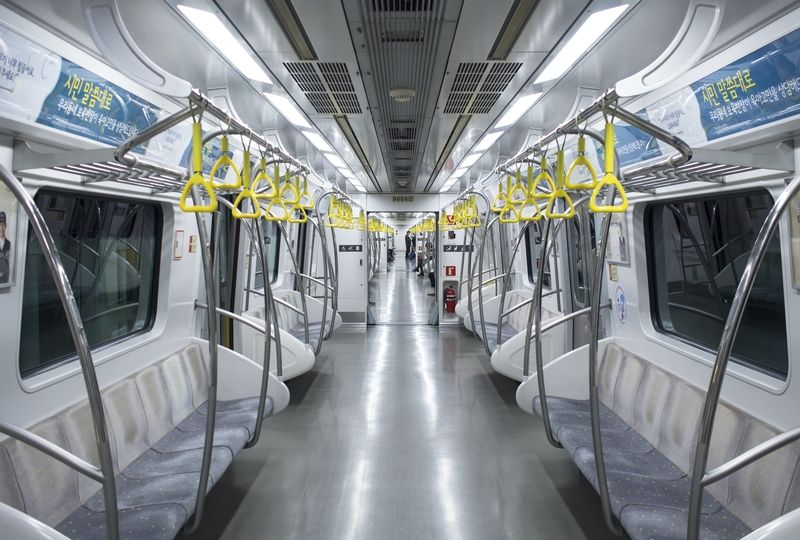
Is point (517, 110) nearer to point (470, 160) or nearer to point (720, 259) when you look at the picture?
point (470, 160)

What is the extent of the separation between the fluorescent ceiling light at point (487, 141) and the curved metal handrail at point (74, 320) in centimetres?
429

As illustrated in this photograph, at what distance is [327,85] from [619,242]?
9.54 feet

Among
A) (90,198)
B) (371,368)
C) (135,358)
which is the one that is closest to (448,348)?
(371,368)

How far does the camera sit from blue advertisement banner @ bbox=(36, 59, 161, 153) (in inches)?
93.0

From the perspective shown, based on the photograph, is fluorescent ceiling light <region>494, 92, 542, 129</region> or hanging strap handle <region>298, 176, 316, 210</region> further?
hanging strap handle <region>298, 176, 316, 210</region>

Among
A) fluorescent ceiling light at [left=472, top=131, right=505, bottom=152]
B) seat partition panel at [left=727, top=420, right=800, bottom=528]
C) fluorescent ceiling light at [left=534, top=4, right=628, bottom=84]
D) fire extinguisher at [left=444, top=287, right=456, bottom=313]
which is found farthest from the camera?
fire extinguisher at [left=444, top=287, right=456, bottom=313]

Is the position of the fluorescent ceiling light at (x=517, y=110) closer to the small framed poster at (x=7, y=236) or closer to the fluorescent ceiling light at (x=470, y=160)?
the fluorescent ceiling light at (x=470, y=160)

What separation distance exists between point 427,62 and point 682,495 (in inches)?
116

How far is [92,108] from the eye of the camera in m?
2.61

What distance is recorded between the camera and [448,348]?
8117 mm

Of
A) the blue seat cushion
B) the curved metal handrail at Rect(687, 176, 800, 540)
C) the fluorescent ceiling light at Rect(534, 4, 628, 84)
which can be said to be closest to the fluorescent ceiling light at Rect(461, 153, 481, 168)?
the fluorescent ceiling light at Rect(534, 4, 628, 84)

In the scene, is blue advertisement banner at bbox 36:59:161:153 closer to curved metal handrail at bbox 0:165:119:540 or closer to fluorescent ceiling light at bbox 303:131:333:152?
curved metal handrail at bbox 0:165:119:540

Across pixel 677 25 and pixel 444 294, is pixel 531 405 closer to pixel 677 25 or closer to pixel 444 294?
pixel 677 25

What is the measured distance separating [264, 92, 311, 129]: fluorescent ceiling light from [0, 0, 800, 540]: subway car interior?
65mm
